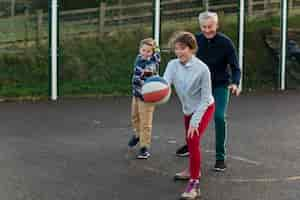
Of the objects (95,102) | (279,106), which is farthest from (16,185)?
(279,106)

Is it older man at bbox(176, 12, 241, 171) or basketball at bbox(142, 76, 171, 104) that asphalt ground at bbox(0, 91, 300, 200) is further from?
basketball at bbox(142, 76, 171, 104)

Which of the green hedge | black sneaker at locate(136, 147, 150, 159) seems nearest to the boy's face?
black sneaker at locate(136, 147, 150, 159)

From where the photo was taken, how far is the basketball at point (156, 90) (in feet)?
23.5

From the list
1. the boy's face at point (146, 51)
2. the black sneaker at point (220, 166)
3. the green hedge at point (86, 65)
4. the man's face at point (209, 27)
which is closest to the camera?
the man's face at point (209, 27)

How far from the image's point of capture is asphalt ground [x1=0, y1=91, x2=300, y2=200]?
6.81 m

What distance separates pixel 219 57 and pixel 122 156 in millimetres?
1824

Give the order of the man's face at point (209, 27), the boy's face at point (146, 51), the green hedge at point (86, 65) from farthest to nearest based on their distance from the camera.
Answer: the green hedge at point (86, 65) → the boy's face at point (146, 51) → the man's face at point (209, 27)

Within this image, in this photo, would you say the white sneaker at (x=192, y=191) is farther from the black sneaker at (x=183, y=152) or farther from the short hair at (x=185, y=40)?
the black sneaker at (x=183, y=152)

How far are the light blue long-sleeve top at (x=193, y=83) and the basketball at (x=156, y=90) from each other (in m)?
0.19

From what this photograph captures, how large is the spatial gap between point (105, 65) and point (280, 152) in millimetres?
7214

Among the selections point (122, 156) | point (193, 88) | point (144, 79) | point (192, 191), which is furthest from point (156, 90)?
point (122, 156)

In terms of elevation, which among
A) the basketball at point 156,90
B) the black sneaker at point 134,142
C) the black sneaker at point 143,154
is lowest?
the black sneaker at point 143,154

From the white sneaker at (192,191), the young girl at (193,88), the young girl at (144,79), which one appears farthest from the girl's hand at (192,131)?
the young girl at (144,79)

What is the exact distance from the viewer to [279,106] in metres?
13.9
